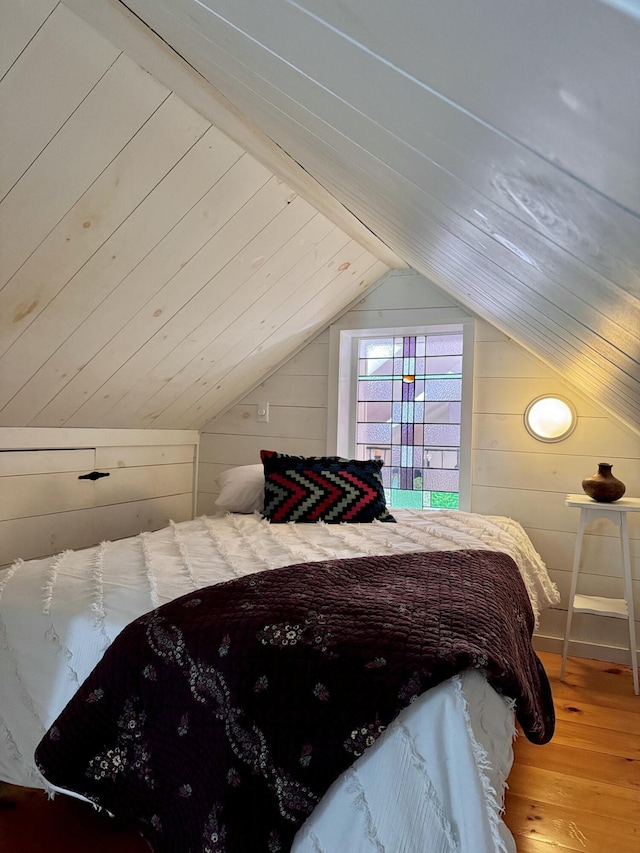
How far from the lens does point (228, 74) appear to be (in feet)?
4.31

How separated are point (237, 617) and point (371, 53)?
1.10 metres

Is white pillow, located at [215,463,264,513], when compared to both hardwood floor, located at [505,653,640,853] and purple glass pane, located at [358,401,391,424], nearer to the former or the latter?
purple glass pane, located at [358,401,391,424]

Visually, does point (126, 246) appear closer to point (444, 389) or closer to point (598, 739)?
point (444, 389)

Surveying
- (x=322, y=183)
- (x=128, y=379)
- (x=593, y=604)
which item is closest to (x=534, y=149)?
(x=322, y=183)

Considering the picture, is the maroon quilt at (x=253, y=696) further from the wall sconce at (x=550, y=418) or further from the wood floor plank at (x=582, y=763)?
the wall sconce at (x=550, y=418)

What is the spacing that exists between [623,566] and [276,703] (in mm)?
2167

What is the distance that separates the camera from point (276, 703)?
114 cm

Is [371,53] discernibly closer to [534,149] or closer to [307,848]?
[534,149]

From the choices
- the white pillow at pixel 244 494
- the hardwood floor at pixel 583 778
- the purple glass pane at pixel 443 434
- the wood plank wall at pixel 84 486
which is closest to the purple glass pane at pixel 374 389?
the purple glass pane at pixel 443 434

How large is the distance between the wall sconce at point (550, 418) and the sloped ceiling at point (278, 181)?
190 mm

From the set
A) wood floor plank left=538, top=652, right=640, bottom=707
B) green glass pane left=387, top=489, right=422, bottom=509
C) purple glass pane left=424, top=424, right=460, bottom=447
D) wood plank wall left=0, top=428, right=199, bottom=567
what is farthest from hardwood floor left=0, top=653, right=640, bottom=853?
purple glass pane left=424, top=424, right=460, bottom=447

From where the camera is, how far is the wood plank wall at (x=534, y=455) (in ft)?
9.45

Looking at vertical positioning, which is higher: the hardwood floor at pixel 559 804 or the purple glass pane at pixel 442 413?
the purple glass pane at pixel 442 413

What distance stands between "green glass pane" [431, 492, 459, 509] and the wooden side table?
2.40 feet
